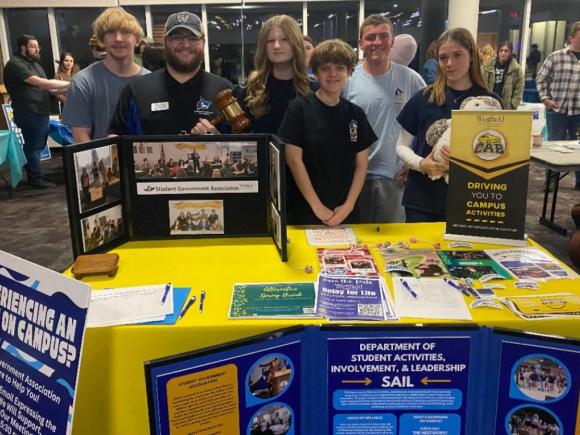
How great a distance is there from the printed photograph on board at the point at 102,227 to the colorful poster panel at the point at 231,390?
27.4 inches

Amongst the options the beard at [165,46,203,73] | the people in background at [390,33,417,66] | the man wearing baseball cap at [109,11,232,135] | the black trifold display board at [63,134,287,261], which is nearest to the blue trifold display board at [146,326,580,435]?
the black trifold display board at [63,134,287,261]

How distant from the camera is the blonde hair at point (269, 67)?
A: 7.04 feet

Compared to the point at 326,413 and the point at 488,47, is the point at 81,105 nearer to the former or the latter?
the point at 326,413

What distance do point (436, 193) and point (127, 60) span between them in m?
1.46

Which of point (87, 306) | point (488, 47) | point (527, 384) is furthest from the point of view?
point (488, 47)

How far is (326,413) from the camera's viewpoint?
49.3 inches

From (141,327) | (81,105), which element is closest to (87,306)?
(141,327)

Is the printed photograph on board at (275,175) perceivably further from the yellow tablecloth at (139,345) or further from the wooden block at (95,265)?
the wooden block at (95,265)

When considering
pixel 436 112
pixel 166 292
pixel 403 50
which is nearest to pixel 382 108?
pixel 436 112

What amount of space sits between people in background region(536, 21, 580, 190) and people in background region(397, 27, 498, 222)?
12.7 ft

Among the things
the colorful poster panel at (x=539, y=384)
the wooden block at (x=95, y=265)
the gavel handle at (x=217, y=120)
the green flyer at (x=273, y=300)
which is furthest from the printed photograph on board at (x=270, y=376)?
the gavel handle at (x=217, y=120)

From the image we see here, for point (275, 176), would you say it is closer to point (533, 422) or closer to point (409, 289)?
point (409, 289)

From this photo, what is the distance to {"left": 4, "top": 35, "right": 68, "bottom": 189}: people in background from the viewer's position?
18.3ft

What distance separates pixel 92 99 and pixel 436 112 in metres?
1.48
